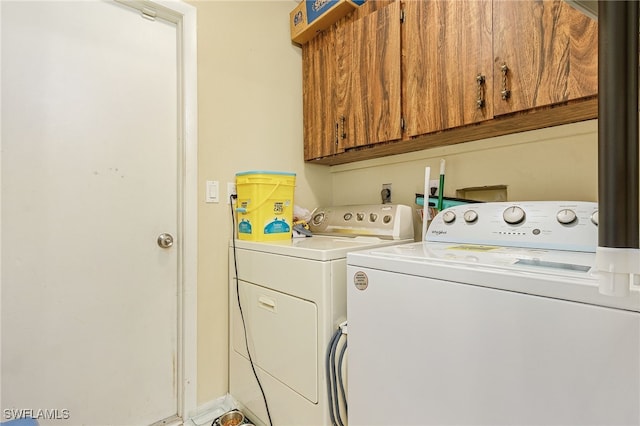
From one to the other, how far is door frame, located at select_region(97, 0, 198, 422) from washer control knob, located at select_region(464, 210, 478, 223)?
129 centimetres

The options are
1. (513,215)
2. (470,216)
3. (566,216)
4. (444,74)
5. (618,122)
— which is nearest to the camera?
(618,122)

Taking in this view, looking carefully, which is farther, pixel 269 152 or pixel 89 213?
pixel 269 152

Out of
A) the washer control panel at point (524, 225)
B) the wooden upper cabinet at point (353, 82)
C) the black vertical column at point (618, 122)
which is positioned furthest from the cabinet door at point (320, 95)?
the black vertical column at point (618, 122)

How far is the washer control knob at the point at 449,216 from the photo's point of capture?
1.24 m

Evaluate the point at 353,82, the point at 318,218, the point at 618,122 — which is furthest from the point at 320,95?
the point at 618,122

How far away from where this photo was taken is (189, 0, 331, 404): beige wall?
1.64 m

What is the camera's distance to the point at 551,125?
1.27 m

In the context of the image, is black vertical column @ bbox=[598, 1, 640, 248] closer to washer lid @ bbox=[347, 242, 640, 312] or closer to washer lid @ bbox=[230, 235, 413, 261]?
washer lid @ bbox=[347, 242, 640, 312]

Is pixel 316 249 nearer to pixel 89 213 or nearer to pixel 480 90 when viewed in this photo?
pixel 480 90

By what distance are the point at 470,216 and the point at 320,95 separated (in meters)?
1.18

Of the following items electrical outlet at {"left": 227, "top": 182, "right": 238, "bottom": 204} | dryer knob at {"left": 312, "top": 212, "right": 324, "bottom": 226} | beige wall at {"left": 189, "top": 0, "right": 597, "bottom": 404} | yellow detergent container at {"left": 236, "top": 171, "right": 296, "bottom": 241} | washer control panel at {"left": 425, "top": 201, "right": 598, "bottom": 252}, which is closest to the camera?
washer control panel at {"left": 425, "top": 201, "right": 598, "bottom": 252}

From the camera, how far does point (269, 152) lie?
1898 mm

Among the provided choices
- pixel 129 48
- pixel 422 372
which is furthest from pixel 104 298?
pixel 422 372

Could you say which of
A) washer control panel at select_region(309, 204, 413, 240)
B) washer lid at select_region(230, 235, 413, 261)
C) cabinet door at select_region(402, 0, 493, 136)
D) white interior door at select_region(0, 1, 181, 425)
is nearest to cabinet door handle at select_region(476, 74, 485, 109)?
cabinet door at select_region(402, 0, 493, 136)
